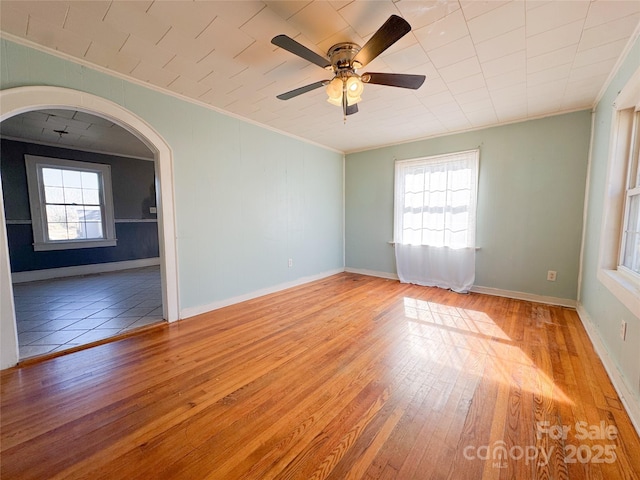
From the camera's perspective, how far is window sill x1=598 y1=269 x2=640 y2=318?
5.14ft

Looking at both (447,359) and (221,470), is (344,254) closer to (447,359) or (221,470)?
(447,359)

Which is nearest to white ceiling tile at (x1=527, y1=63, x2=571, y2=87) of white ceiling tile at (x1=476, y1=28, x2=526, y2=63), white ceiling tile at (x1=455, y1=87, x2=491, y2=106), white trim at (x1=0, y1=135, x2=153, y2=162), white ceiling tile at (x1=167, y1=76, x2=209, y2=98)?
white ceiling tile at (x1=455, y1=87, x2=491, y2=106)

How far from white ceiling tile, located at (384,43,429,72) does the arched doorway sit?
232 cm

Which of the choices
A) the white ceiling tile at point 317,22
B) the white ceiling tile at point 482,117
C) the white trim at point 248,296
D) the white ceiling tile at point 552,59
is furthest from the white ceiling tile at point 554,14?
the white trim at point 248,296

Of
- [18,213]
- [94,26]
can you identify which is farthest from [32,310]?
[94,26]

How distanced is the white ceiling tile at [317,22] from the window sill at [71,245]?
5.87 m

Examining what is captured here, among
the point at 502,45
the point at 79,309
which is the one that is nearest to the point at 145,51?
the point at 502,45

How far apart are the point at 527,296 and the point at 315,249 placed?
125 inches

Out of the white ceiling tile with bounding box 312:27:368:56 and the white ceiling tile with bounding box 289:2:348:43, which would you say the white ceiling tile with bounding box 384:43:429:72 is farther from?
the white ceiling tile with bounding box 289:2:348:43

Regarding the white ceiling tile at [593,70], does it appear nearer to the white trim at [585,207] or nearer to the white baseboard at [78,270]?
the white trim at [585,207]

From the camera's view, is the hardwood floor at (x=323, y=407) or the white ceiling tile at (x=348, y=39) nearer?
the hardwood floor at (x=323, y=407)

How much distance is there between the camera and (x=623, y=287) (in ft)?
5.75

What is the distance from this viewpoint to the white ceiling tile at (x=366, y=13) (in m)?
1.55

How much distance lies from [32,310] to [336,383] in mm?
3834
